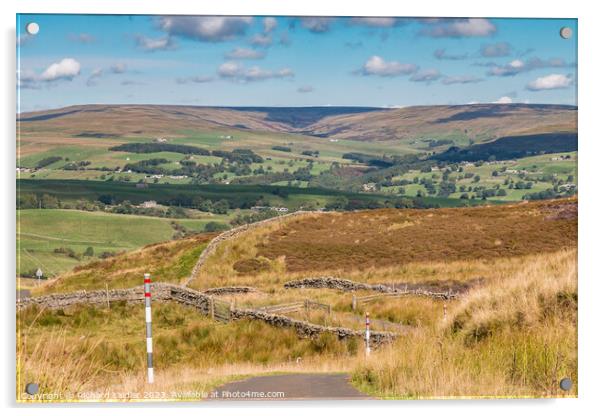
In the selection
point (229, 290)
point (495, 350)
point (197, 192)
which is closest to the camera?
point (495, 350)

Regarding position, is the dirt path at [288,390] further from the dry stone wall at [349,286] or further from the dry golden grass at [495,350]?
the dry stone wall at [349,286]

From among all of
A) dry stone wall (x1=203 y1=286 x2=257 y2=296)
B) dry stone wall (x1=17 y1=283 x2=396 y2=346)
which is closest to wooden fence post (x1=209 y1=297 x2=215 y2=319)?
dry stone wall (x1=17 y1=283 x2=396 y2=346)

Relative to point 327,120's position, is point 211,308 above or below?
below

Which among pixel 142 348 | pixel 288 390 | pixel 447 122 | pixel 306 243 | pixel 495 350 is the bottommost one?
pixel 288 390

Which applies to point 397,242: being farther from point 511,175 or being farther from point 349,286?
point 511,175

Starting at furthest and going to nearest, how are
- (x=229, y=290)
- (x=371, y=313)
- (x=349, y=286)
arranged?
1. (x=349, y=286)
2. (x=229, y=290)
3. (x=371, y=313)

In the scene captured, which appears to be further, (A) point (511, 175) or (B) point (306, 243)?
(B) point (306, 243)

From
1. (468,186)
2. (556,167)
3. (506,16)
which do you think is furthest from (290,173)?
(506,16)

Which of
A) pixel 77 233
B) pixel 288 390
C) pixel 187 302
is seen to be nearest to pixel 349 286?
pixel 187 302
